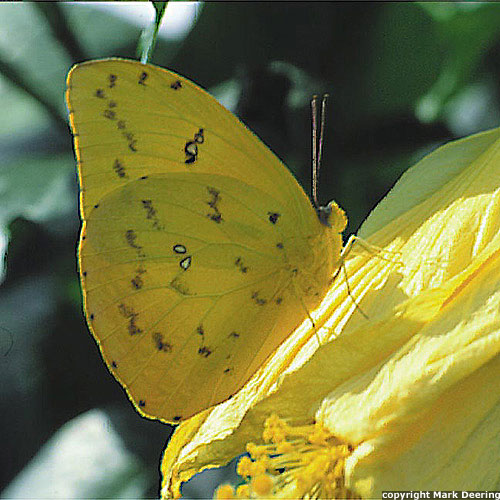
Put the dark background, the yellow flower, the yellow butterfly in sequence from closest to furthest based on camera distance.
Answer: the yellow flower < the yellow butterfly < the dark background

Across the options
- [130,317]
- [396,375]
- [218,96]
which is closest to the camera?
[396,375]

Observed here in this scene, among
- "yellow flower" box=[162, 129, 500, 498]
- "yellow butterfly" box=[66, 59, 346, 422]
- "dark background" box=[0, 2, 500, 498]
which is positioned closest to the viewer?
"yellow flower" box=[162, 129, 500, 498]

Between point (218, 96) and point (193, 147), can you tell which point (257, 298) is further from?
point (218, 96)

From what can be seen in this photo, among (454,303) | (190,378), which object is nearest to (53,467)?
(190,378)

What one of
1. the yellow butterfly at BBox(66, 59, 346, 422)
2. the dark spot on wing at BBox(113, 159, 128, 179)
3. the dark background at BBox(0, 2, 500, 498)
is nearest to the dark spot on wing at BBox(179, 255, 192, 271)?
the yellow butterfly at BBox(66, 59, 346, 422)

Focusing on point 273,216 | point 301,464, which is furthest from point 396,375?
point 273,216

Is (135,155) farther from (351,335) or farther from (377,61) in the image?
(377,61)

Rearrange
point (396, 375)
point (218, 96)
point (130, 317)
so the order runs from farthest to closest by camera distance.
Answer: point (218, 96) < point (130, 317) < point (396, 375)

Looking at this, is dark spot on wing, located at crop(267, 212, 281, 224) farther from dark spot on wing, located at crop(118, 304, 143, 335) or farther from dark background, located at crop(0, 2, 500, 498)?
dark background, located at crop(0, 2, 500, 498)
